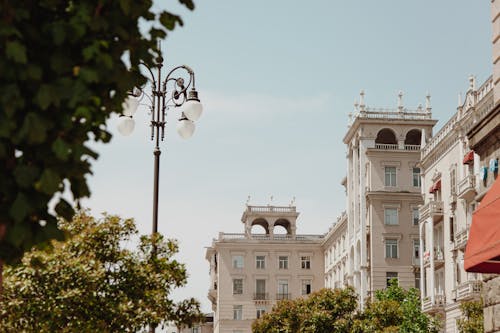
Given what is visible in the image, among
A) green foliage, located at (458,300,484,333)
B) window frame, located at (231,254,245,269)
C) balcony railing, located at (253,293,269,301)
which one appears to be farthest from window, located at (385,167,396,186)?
green foliage, located at (458,300,484,333)

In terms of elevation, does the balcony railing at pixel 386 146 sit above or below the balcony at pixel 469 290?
above

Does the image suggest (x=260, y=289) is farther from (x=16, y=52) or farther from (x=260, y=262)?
(x=16, y=52)

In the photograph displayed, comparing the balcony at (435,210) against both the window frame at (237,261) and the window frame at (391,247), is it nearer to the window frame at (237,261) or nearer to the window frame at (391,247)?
the window frame at (391,247)

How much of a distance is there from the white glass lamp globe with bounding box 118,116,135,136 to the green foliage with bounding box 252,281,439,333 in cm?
3923

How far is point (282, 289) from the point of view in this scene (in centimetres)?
9738

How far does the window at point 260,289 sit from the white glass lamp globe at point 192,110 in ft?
264

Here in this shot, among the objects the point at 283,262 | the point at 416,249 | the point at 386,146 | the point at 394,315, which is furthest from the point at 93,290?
the point at 283,262

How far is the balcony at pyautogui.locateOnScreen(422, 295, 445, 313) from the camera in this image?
176ft

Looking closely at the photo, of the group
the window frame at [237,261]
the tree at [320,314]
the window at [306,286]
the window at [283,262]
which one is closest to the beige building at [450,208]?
the tree at [320,314]

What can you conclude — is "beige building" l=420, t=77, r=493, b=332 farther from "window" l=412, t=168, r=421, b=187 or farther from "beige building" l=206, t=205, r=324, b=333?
"beige building" l=206, t=205, r=324, b=333

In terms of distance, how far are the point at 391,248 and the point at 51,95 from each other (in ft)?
232

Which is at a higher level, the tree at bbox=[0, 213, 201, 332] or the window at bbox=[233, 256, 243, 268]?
the window at bbox=[233, 256, 243, 268]

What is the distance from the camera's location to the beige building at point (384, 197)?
7456 centimetres

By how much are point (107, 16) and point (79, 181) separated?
1.07 metres
